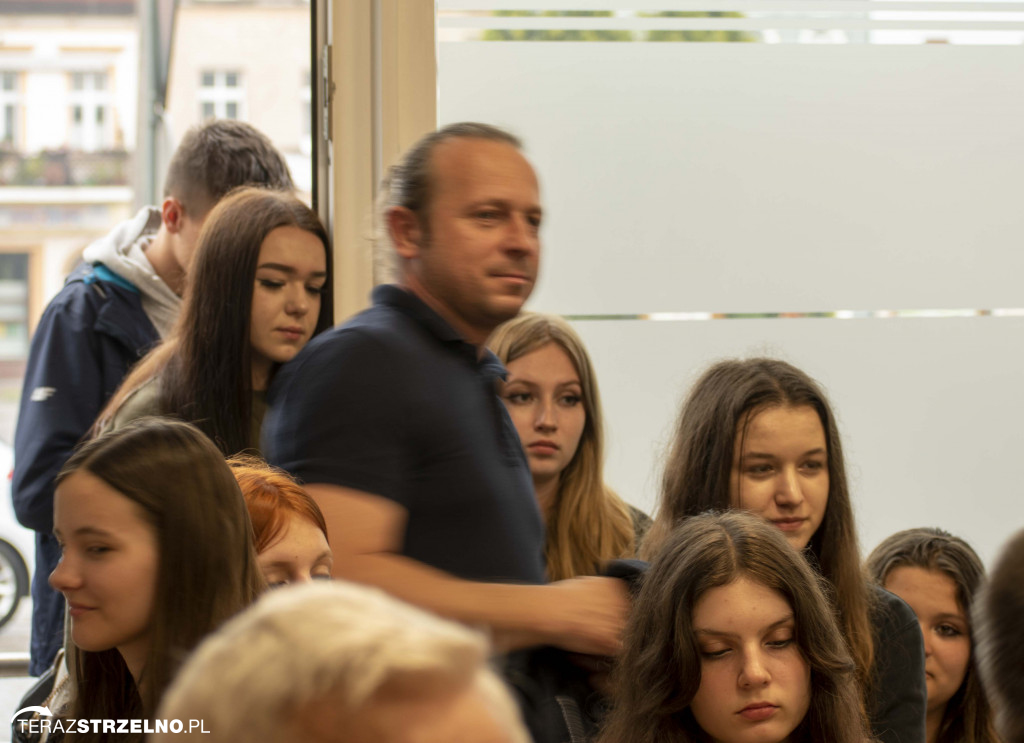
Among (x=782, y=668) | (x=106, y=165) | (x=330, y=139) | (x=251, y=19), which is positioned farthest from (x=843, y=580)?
(x=106, y=165)

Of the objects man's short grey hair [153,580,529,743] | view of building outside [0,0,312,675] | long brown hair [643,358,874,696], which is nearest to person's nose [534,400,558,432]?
long brown hair [643,358,874,696]

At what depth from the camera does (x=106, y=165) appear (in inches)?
408

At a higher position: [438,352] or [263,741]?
[438,352]

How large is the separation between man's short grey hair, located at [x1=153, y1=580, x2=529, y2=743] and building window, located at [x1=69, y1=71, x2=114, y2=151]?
9.37 m

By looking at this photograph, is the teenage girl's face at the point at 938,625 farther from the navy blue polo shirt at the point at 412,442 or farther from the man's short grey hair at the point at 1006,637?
the man's short grey hair at the point at 1006,637

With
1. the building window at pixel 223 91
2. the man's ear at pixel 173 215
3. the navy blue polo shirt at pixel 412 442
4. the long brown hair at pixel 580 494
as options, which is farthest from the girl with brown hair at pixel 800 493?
the building window at pixel 223 91

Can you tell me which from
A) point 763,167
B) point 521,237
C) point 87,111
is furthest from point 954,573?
point 87,111

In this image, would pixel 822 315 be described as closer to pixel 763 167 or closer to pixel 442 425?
pixel 763 167

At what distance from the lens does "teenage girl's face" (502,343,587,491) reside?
7.53 ft

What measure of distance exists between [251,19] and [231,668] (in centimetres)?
594

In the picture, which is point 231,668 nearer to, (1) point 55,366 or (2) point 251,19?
(1) point 55,366

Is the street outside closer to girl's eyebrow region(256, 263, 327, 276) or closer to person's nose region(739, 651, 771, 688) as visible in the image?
girl's eyebrow region(256, 263, 327, 276)

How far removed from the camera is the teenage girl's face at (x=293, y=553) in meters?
1.62

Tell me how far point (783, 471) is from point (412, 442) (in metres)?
0.71
